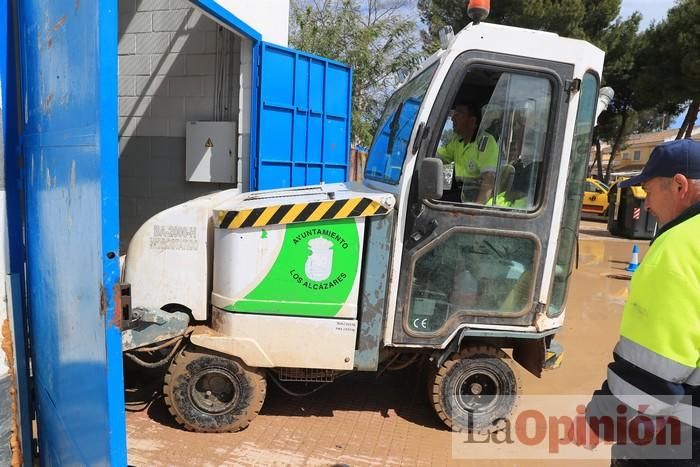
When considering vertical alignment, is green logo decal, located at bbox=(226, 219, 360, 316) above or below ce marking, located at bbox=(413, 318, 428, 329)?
above

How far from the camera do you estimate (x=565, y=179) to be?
328 cm

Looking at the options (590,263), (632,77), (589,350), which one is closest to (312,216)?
(589,350)

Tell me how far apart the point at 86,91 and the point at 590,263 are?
36.4ft

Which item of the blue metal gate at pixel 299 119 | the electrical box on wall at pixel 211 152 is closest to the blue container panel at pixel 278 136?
the blue metal gate at pixel 299 119

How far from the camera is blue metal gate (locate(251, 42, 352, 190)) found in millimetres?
6543

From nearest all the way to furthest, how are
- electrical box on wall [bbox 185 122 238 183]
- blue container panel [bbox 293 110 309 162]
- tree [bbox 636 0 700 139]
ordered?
1. electrical box on wall [bbox 185 122 238 183]
2. blue container panel [bbox 293 110 309 162]
3. tree [bbox 636 0 700 139]

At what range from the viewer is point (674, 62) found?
21047 mm

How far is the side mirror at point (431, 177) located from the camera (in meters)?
2.91

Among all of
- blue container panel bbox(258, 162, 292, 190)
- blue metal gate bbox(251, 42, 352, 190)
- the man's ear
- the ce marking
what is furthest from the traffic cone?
the man's ear

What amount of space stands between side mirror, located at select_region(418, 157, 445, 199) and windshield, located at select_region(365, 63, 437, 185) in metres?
0.32

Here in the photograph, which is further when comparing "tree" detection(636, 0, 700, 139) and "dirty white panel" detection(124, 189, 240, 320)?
"tree" detection(636, 0, 700, 139)

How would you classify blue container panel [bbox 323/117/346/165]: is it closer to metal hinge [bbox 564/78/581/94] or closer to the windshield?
the windshield

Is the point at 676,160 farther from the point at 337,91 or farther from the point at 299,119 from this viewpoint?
the point at 337,91

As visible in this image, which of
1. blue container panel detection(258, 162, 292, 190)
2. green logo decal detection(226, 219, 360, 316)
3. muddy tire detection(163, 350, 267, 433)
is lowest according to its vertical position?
muddy tire detection(163, 350, 267, 433)
